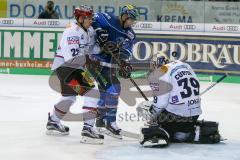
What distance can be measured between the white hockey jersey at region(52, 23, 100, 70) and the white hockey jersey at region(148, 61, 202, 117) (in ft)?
2.63

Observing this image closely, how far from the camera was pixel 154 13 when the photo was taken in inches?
507

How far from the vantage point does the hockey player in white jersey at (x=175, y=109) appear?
20.3 feet

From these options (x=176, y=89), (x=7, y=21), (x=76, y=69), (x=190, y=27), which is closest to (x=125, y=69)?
(x=76, y=69)

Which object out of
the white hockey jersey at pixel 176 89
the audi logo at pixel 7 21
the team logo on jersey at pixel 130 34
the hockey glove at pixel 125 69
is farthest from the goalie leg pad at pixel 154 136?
the audi logo at pixel 7 21

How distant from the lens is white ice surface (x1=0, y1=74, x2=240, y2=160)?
5.74m

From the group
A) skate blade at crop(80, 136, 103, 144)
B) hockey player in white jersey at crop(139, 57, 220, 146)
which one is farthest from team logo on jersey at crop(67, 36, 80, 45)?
skate blade at crop(80, 136, 103, 144)

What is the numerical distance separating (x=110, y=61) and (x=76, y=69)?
1.61ft

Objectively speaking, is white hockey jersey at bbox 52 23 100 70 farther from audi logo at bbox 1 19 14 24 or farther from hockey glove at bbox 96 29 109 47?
audi logo at bbox 1 19 14 24

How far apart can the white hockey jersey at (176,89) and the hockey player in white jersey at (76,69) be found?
68cm

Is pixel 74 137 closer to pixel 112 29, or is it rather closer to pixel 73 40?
pixel 73 40

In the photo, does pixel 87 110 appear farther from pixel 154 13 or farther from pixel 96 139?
pixel 154 13

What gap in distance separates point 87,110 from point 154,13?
669cm

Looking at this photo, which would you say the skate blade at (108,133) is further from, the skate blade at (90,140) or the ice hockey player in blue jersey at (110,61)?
the skate blade at (90,140)

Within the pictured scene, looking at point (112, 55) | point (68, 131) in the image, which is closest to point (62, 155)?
point (68, 131)
